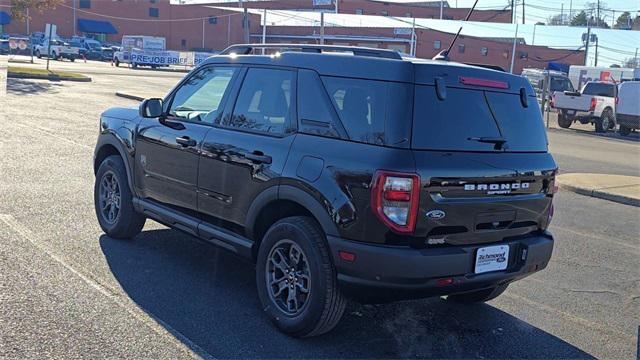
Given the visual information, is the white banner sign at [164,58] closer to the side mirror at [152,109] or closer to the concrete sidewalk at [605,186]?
the concrete sidewalk at [605,186]

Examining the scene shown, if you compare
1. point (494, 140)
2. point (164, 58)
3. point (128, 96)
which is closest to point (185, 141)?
point (494, 140)

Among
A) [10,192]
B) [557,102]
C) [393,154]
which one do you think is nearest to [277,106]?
[393,154]

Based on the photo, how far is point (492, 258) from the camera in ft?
14.2

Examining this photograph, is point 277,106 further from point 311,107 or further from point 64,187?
point 64,187

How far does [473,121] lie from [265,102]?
62.3 inches

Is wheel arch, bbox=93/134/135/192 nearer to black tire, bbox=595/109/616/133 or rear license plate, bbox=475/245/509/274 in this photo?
rear license plate, bbox=475/245/509/274

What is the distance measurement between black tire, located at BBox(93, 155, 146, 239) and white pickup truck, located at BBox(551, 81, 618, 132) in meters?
23.9

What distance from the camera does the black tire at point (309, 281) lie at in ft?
13.8

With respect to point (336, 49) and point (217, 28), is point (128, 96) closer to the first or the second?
point (336, 49)

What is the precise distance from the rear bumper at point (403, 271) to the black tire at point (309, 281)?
4.9 inches

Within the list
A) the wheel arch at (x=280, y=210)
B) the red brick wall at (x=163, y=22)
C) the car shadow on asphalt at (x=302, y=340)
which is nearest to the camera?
the wheel arch at (x=280, y=210)

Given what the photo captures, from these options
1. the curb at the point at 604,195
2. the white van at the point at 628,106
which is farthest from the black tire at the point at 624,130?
the curb at the point at 604,195

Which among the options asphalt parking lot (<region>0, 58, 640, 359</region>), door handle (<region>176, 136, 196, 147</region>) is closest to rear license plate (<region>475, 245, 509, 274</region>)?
asphalt parking lot (<region>0, 58, 640, 359</region>)

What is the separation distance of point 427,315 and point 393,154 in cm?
167
